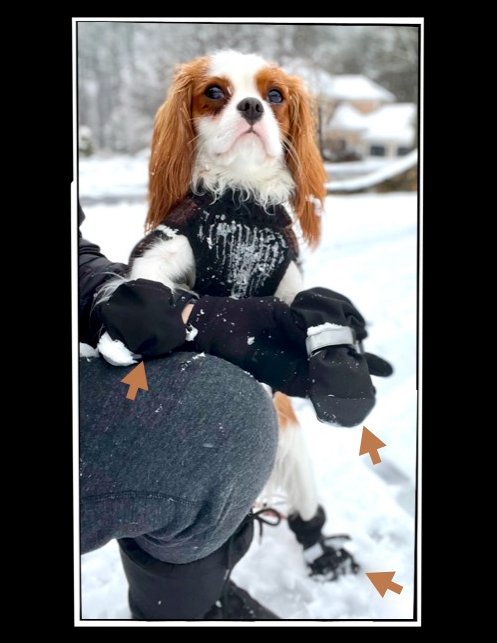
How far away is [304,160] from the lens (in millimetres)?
834

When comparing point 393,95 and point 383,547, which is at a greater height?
point 393,95

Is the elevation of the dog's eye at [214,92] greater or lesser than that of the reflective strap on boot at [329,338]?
greater

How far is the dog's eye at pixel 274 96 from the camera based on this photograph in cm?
77

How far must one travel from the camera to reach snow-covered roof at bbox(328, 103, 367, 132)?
935 mm

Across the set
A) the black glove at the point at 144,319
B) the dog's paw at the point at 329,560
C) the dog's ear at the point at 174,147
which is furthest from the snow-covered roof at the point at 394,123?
the dog's paw at the point at 329,560

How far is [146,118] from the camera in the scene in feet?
2.98

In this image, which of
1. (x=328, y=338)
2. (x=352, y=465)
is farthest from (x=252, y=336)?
(x=352, y=465)

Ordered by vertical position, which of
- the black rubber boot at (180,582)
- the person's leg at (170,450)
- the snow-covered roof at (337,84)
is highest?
the snow-covered roof at (337,84)

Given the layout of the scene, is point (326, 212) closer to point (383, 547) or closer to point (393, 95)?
point (393, 95)

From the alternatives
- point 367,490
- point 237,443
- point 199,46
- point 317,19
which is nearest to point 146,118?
point 199,46

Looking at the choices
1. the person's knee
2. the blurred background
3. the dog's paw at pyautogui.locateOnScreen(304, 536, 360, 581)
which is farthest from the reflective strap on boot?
the dog's paw at pyautogui.locateOnScreen(304, 536, 360, 581)

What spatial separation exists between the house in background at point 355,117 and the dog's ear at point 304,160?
6 cm

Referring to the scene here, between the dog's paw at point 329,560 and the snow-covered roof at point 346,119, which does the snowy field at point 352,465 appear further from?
the snow-covered roof at point 346,119
